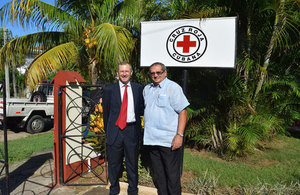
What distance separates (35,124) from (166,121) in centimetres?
685

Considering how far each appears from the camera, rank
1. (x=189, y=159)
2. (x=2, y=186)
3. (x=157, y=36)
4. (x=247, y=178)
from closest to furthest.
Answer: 1. (x=2, y=186)
2. (x=247, y=178)
3. (x=157, y=36)
4. (x=189, y=159)

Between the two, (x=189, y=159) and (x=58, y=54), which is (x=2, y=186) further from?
(x=189, y=159)

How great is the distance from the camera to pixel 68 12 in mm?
6152

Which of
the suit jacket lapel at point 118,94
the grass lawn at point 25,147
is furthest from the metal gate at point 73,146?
the grass lawn at point 25,147

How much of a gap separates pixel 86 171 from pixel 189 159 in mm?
2047

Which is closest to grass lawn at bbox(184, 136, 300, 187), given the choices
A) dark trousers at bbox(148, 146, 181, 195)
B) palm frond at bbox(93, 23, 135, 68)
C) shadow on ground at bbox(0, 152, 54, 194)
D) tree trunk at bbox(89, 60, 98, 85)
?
dark trousers at bbox(148, 146, 181, 195)

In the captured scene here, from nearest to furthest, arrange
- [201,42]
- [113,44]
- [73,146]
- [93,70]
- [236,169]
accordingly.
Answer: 1. [73,146]
2. [201,42]
3. [236,169]
4. [113,44]
5. [93,70]

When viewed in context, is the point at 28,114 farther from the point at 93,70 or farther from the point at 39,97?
the point at 93,70

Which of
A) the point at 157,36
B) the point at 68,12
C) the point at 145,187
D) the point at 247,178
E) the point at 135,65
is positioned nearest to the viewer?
the point at 145,187

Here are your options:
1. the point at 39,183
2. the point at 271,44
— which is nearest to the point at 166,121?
the point at 39,183

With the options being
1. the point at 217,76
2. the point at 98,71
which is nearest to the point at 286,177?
the point at 217,76

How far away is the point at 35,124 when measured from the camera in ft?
25.7

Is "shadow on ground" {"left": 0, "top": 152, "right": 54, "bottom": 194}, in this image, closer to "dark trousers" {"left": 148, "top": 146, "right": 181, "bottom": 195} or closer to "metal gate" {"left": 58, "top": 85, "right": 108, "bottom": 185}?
"metal gate" {"left": 58, "top": 85, "right": 108, "bottom": 185}

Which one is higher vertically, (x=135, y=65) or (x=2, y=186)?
(x=135, y=65)
